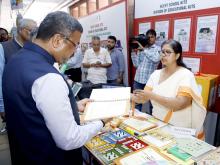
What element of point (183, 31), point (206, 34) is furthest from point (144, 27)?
point (206, 34)

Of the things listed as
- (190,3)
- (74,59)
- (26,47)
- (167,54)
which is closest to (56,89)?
(26,47)

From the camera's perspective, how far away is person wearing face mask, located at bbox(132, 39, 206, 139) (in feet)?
5.56

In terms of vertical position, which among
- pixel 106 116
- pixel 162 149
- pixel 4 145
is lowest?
pixel 4 145

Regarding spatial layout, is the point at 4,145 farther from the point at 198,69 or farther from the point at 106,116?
the point at 198,69

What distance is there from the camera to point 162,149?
1251mm

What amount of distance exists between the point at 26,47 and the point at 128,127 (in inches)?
37.8

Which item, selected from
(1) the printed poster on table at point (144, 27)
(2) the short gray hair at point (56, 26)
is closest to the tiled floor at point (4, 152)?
(2) the short gray hair at point (56, 26)

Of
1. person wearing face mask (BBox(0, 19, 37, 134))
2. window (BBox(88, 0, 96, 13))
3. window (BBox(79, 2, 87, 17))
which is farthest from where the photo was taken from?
window (BBox(79, 2, 87, 17))

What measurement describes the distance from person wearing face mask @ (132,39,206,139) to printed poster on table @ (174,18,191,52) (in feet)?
3.78

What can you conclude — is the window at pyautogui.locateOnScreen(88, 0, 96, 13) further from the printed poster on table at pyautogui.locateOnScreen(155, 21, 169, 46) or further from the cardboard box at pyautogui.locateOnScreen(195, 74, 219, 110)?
Answer: the cardboard box at pyautogui.locateOnScreen(195, 74, 219, 110)

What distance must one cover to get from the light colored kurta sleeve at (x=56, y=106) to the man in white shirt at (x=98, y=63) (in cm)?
309

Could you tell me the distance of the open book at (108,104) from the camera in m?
1.19

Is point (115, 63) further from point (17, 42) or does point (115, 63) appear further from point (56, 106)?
point (56, 106)

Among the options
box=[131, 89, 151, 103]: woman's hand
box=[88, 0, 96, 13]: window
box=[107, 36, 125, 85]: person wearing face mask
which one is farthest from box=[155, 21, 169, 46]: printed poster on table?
box=[88, 0, 96, 13]: window
